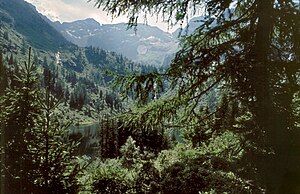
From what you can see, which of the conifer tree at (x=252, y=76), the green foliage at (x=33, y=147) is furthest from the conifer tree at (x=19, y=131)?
the conifer tree at (x=252, y=76)

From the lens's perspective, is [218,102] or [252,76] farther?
[218,102]

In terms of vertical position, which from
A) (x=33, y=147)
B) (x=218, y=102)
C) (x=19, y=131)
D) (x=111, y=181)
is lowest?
(x=111, y=181)

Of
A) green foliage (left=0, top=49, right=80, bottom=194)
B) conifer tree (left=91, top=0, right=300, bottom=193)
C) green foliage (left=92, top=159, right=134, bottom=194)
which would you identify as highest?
conifer tree (left=91, top=0, right=300, bottom=193)

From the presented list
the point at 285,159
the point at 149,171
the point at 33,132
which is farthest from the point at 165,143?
the point at 285,159

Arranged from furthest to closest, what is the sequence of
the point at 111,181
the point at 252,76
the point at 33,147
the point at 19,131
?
the point at 111,181 → the point at 33,147 → the point at 19,131 → the point at 252,76

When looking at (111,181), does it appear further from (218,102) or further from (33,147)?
(218,102)

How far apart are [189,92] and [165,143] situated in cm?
3117

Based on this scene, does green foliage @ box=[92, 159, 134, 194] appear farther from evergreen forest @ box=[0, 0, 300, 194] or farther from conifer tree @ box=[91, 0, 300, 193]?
conifer tree @ box=[91, 0, 300, 193]

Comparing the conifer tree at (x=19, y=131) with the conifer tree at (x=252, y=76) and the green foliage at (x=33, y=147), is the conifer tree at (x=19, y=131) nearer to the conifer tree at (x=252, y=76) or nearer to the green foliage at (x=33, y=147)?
the green foliage at (x=33, y=147)

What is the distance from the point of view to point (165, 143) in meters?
38.7

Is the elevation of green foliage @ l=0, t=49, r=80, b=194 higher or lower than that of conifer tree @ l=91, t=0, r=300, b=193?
lower

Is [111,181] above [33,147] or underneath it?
underneath

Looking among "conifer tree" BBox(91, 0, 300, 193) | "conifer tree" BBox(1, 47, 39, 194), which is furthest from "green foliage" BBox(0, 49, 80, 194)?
"conifer tree" BBox(91, 0, 300, 193)

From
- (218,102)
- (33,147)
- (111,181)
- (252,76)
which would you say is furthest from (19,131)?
(252,76)
